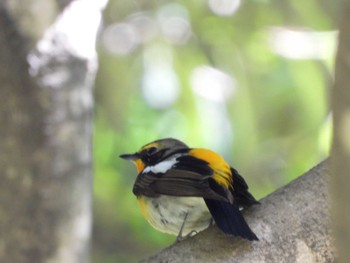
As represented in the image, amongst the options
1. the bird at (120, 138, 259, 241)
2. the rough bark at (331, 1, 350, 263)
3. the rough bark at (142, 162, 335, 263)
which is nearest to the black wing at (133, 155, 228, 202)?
the bird at (120, 138, 259, 241)

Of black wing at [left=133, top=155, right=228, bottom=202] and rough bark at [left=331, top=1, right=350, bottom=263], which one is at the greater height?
rough bark at [left=331, top=1, right=350, bottom=263]

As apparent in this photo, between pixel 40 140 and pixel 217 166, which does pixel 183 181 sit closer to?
pixel 217 166

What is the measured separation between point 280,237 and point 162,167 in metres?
1.15

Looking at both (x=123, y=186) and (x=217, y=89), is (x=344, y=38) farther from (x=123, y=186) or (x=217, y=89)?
(x=123, y=186)

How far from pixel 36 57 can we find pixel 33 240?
74 cm

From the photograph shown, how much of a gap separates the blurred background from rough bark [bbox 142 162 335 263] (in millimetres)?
2447

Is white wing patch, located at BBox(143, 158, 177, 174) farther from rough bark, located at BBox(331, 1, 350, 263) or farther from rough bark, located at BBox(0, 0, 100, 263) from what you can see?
rough bark, located at BBox(331, 1, 350, 263)

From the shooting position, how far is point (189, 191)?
121 inches

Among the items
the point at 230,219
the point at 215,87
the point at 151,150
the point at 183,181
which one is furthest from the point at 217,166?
the point at 215,87

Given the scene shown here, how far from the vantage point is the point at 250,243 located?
234cm

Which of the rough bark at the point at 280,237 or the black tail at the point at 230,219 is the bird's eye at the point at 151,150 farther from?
the rough bark at the point at 280,237

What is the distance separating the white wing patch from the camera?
3.39 metres

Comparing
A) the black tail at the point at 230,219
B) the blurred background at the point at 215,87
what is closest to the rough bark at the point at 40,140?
the black tail at the point at 230,219

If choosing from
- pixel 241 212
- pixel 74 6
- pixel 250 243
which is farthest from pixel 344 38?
pixel 74 6
